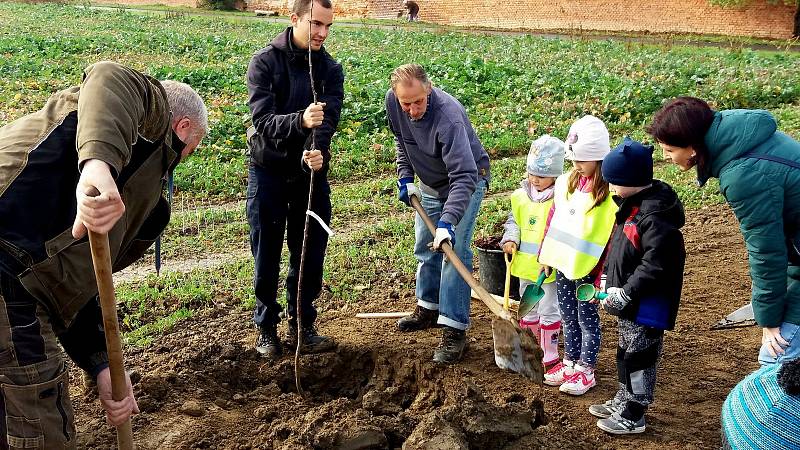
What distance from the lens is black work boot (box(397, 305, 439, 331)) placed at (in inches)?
223

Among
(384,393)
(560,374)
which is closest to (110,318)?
(384,393)

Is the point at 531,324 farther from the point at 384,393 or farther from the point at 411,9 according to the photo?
the point at 411,9

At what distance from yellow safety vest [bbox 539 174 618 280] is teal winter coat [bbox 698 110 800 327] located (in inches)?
34.6

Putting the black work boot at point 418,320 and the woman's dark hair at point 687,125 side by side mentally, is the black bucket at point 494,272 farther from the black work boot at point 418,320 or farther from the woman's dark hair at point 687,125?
the woman's dark hair at point 687,125

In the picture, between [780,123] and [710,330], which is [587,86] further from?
[710,330]

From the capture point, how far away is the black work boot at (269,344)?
5.06 meters

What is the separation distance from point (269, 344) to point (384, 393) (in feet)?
2.92

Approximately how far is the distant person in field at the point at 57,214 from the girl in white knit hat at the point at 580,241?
2348mm

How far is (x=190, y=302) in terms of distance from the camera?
6.02m

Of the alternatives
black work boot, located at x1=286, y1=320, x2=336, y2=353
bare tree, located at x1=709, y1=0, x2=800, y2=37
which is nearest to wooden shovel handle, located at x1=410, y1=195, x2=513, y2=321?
black work boot, located at x1=286, y1=320, x2=336, y2=353

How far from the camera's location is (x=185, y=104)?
3301mm

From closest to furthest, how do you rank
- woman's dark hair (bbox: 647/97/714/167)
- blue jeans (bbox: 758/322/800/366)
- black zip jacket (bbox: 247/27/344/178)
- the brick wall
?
woman's dark hair (bbox: 647/97/714/167) < blue jeans (bbox: 758/322/800/366) < black zip jacket (bbox: 247/27/344/178) < the brick wall

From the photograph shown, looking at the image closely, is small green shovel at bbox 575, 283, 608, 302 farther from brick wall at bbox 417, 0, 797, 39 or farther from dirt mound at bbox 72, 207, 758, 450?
brick wall at bbox 417, 0, 797, 39

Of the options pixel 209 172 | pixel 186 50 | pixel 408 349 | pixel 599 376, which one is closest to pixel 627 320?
pixel 599 376
